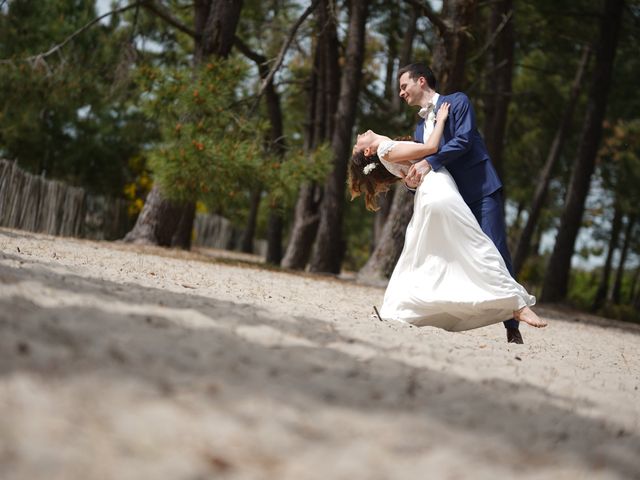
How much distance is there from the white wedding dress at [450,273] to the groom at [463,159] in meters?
0.09

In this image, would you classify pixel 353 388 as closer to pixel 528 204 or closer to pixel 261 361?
pixel 261 361

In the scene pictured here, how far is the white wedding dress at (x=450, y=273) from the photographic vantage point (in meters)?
4.39

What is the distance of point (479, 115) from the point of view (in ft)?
63.4

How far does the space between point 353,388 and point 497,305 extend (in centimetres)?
217

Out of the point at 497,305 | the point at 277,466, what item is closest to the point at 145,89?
the point at 497,305

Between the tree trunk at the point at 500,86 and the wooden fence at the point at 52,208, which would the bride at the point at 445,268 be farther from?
the tree trunk at the point at 500,86

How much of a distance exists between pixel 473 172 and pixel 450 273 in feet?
2.27

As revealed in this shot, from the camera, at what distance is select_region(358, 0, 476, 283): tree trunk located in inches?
366

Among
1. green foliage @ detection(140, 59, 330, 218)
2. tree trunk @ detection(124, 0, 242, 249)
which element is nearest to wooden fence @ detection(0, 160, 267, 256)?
tree trunk @ detection(124, 0, 242, 249)

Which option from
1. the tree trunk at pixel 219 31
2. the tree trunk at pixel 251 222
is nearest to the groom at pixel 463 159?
the tree trunk at pixel 219 31

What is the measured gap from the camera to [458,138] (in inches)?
179

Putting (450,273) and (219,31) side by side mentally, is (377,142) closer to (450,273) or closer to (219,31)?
(450,273)

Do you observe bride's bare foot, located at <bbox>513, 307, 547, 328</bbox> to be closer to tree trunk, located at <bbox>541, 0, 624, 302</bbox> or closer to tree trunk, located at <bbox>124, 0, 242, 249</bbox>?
tree trunk, located at <bbox>124, 0, 242, 249</bbox>

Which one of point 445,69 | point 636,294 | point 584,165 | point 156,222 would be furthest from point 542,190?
point 636,294
